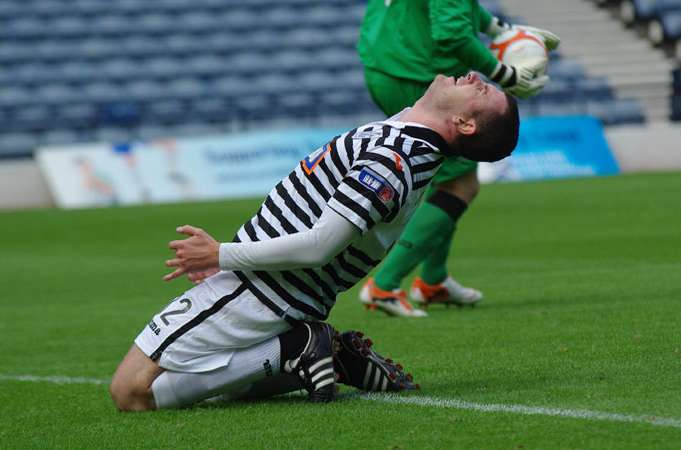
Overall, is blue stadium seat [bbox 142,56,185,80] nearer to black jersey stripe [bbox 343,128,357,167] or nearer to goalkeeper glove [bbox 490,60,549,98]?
goalkeeper glove [bbox 490,60,549,98]

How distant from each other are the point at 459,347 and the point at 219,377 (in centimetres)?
151

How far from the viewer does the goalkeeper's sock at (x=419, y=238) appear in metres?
6.92

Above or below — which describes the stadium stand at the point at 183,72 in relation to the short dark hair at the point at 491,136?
below

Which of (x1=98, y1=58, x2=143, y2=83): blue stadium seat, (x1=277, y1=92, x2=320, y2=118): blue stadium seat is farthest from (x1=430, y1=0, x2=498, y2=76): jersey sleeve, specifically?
(x1=98, y1=58, x2=143, y2=83): blue stadium seat

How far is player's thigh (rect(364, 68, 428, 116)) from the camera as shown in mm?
7098

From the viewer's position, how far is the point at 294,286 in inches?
167

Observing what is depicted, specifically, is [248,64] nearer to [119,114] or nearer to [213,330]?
[119,114]

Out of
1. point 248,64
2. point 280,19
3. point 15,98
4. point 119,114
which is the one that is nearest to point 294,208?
point 119,114

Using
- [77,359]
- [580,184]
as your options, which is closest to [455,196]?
[77,359]

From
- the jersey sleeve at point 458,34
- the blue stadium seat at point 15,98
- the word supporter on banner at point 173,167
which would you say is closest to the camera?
the jersey sleeve at point 458,34

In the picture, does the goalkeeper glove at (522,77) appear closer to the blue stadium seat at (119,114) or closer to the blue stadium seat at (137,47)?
the blue stadium seat at (119,114)

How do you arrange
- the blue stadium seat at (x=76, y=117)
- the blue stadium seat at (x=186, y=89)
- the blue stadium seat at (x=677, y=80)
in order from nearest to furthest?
the blue stadium seat at (x=76, y=117) → the blue stadium seat at (x=186, y=89) → the blue stadium seat at (x=677, y=80)

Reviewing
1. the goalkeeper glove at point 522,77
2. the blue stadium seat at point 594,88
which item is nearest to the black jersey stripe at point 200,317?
the goalkeeper glove at point 522,77

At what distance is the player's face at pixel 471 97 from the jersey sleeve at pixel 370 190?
0.32 meters
